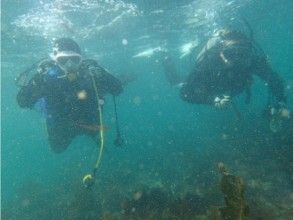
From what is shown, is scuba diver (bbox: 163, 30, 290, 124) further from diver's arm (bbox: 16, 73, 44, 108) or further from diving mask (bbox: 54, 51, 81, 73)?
diver's arm (bbox: 16, 73, 44, 108)

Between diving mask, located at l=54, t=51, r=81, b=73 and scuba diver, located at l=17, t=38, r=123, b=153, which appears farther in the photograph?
scuba diver, located at l=17, t=38, r=123, b=153

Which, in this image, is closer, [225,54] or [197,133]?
[225,54]

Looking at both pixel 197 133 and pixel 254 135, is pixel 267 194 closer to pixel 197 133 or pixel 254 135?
pixel 254 135

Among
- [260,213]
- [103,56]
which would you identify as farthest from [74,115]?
[103,56]

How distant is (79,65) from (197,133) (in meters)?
21.6

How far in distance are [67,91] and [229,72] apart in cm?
583

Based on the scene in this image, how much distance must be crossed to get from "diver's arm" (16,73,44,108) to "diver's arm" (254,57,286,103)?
8.08 metres

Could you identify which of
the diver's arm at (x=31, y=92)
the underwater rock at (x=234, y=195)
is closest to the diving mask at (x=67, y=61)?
the diver's arm at (x=31, y=92)

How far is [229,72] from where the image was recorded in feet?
38.8

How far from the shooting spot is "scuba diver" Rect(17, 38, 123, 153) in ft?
29.9

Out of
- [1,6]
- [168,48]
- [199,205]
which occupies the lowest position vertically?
[168,48]

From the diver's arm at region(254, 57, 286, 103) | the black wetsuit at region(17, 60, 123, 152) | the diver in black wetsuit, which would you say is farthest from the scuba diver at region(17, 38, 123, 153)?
the diver's arm at region(254, 57, 286, 103)

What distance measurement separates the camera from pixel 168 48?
1437 inches

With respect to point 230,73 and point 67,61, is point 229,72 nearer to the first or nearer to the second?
point 230,73
